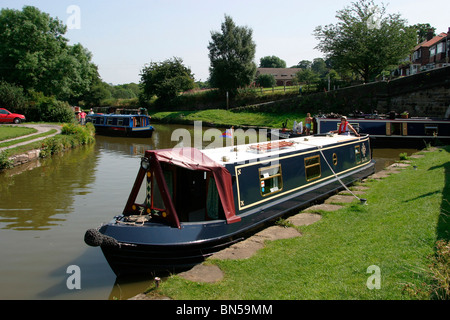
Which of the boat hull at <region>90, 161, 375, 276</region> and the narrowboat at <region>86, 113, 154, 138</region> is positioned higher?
the narrowboat at <region>86, 113, 154, 138</region>

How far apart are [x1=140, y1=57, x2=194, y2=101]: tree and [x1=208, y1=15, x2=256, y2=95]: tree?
586cm

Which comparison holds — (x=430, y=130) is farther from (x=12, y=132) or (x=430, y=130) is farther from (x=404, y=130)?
(x=12, y=132)

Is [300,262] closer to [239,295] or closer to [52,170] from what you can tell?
[239,295]

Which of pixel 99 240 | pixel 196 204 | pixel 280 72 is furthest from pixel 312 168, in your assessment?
pixel 280 72

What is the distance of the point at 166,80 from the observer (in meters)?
46.4

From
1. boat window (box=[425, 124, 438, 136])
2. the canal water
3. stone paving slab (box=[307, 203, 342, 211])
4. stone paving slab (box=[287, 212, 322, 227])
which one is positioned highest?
boat window (box=[425, 124, 438, 136])

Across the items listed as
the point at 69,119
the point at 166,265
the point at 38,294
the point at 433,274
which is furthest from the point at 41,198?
the point at 69,119

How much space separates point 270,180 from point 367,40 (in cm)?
2553

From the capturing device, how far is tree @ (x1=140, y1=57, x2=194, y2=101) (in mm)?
46125

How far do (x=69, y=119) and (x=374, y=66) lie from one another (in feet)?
81.7

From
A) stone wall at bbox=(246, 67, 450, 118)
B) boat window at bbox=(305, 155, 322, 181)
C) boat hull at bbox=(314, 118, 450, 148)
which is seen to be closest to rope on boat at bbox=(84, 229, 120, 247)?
boat window at bbox=(305, 155, 322, 181)

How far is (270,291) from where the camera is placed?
462 cm

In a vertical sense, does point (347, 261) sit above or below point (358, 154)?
below

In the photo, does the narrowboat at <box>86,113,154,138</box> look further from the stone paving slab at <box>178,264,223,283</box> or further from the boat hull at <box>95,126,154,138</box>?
the stone paving slab at <box>178,264,223,283</box>
